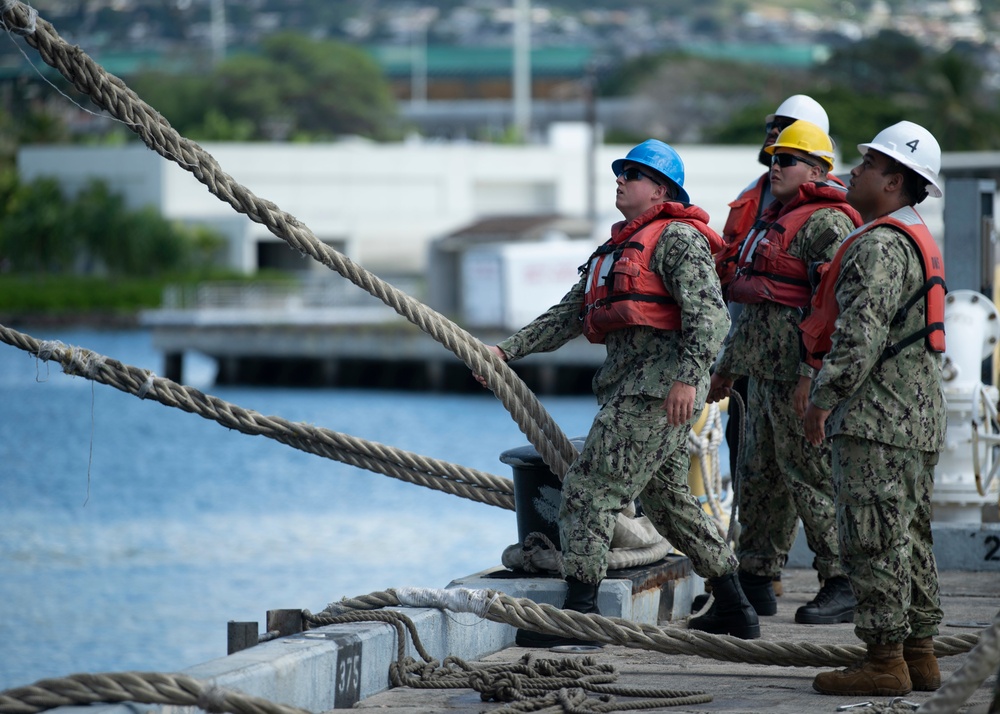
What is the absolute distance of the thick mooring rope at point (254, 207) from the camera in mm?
5543

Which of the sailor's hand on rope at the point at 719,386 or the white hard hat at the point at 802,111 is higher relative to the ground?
the white hard hat at the point at 802,111

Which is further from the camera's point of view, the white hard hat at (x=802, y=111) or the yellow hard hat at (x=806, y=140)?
the white hard hat at (x=802, y=111)

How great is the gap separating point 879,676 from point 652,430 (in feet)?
4.05

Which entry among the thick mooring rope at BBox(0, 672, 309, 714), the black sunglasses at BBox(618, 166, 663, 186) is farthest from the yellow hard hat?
the thick mooring rope at BBox(0, 672, 309, 714)

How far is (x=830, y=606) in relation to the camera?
6406 millimetres

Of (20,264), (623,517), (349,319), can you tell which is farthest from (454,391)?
(623,517)

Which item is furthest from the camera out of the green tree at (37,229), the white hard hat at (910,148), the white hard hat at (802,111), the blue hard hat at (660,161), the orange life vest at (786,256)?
the green tree at (37,229)

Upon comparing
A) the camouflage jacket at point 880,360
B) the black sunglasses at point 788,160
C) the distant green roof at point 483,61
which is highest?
the distant green roof at point 483,61

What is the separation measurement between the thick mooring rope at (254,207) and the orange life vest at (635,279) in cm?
62

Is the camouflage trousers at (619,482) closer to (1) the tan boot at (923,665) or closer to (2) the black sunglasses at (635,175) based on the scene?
(2) the black sunglasses at (635,175)

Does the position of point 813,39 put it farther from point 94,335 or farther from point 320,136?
point 94,335

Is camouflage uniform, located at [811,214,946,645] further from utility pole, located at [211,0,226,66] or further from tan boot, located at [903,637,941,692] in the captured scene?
utility pole, located at [211,0,226,66]

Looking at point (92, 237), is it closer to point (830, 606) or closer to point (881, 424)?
point (830, 606)

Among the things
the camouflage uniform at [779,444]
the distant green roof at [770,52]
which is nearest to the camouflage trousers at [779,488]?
the camouflage uniform at [779,444]
